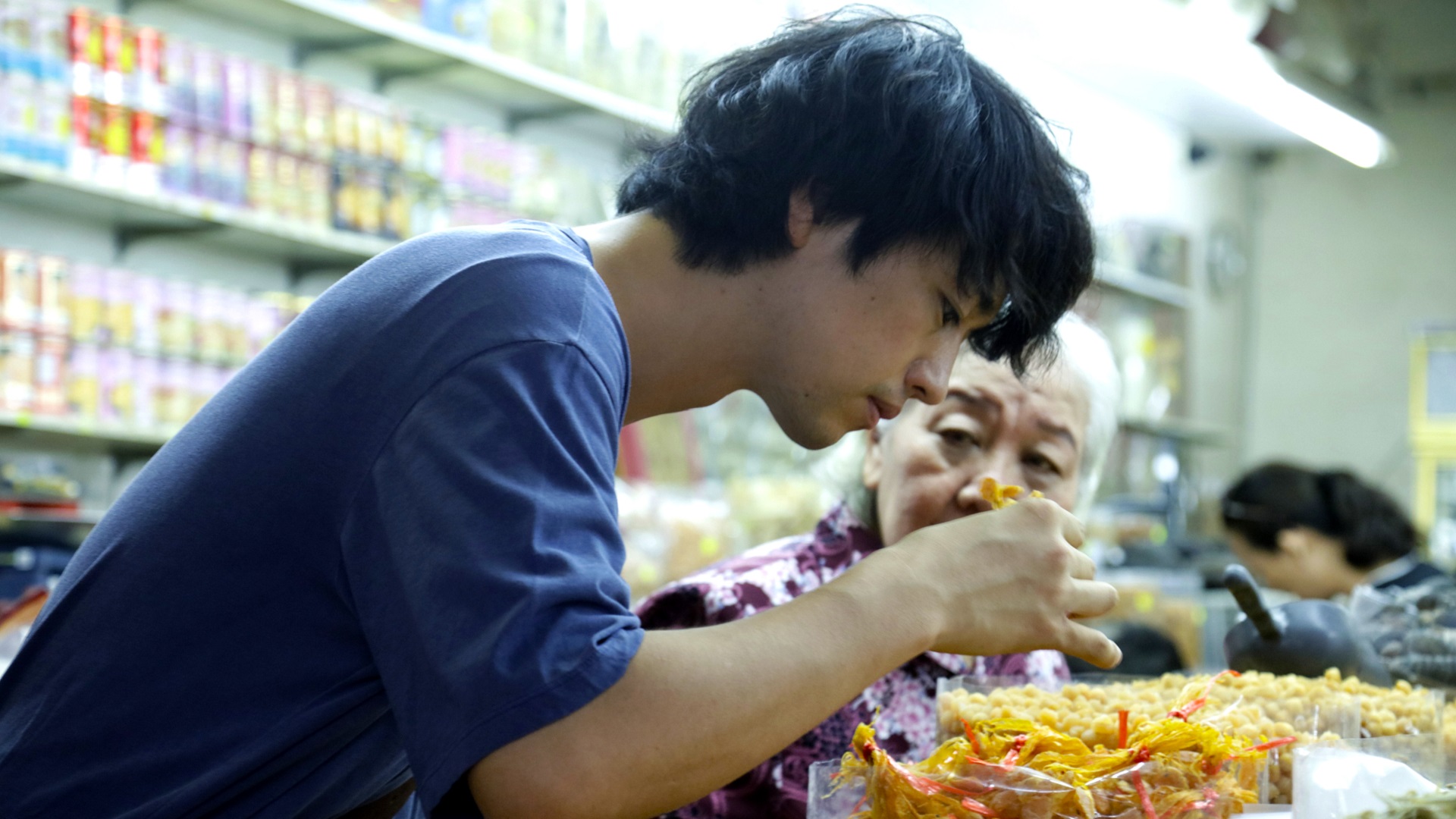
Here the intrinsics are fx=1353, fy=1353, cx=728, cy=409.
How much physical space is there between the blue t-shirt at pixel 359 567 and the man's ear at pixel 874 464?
87 centimetres

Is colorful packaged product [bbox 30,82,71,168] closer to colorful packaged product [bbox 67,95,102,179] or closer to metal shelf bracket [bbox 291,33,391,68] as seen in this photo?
colorful packaged product [bbox 67,95,102,179]

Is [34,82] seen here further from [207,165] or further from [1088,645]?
[1088,645]

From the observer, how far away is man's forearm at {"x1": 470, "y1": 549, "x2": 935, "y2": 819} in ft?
2.55

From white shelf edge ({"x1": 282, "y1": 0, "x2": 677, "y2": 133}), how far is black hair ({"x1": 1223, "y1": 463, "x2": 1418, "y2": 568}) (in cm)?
219

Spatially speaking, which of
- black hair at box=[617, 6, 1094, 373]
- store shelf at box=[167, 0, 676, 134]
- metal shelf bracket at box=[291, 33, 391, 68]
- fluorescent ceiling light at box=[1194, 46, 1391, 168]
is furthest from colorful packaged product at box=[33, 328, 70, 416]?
fluorescent ceiling light at box=[1194, 46, 1391, 168]

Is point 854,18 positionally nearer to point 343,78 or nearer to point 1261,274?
point 343,78

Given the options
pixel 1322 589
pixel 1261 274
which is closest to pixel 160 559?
pixel 1322 589

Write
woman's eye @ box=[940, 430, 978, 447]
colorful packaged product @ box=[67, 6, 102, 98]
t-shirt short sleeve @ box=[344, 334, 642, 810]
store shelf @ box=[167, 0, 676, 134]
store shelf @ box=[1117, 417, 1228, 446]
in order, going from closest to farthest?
t-shirt short sleeve @ box=[344, 334, 642, 810]
woman's eye @ box=[940, 430, 978, 447]
colorful packaged product @ box=[67, 6, 102, 98]
store shelf @ box=[167, 0, 676, 134]
store shelf @ box=[1117, 417, 1228, 446]

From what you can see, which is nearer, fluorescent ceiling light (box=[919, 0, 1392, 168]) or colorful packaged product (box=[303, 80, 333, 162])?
colorful packaged product (box=[303, 80, 333, 162])

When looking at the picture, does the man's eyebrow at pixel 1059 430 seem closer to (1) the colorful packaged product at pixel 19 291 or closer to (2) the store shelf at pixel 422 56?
(2) the store shelf at pixel 422 56

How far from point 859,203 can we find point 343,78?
9.97 ft

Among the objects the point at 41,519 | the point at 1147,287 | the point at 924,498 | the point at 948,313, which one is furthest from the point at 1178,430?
the point at 948,313

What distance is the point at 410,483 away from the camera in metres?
0.80

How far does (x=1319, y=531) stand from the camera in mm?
4184
